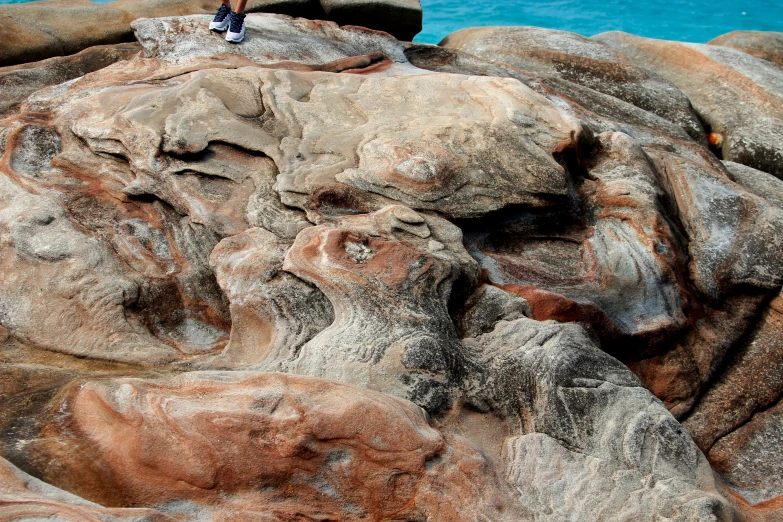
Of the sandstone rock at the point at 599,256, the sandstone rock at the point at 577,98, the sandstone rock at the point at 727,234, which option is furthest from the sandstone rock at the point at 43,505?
the sandstone rock at the point at 577,98

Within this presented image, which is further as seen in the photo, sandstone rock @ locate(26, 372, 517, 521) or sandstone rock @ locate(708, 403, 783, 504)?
sandstone rock @ locate(708, 403, 783, 504)

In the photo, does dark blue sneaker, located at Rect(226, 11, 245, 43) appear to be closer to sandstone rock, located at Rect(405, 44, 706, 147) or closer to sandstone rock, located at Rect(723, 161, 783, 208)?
sandstone rock, located at Rect(405, 44, 706, 147)

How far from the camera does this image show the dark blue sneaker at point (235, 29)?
5289 mm

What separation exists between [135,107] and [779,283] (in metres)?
3.65

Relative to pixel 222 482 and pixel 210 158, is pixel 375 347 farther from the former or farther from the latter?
pixel 210 158

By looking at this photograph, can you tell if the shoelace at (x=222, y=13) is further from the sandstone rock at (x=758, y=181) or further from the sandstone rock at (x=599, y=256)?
the sandstone rock at (x=758, y=181)

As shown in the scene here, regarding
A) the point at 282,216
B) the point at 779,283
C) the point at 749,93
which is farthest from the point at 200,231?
the point at 749,93

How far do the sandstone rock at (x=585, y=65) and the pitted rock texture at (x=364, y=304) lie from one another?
120 centimetres

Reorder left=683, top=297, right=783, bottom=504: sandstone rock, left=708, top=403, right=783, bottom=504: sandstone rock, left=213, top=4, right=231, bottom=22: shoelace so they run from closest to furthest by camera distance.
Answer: left=708, top=403, right=783, bottom=504: sandstone rock → left=683, top=297, right=783, bottom=504: sandstone rock → left=213, top=4, right=231, bottom=22: shoelace

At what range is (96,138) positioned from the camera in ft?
13.5

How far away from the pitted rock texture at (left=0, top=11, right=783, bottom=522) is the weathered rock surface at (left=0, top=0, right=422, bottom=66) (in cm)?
131

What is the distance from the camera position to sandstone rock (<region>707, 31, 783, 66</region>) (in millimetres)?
7816

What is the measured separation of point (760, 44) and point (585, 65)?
2466mm

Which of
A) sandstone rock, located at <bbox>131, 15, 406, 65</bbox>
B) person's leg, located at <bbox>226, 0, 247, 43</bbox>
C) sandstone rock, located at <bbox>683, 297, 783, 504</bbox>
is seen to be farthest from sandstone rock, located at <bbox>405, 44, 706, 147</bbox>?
sandstone rock, located at <bbox>683, 297, 783, 504</bbox>
